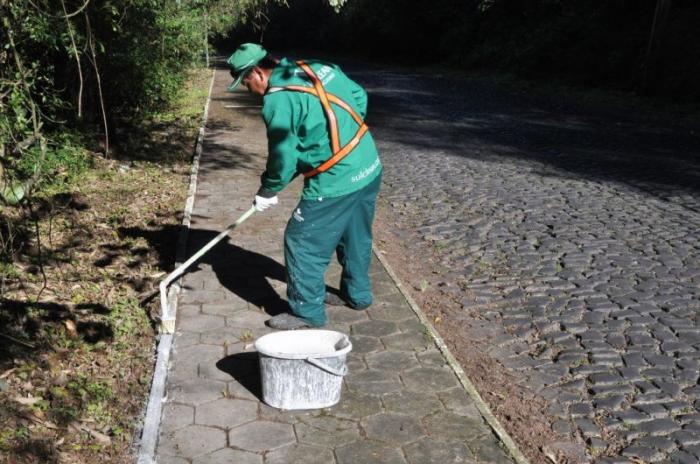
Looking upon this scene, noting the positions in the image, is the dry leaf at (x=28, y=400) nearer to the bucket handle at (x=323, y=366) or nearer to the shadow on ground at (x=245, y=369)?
the shadow on ground at (x=245, y=369)

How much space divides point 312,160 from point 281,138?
305 millimetres

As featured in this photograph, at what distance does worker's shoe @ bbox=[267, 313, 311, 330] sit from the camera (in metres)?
5.42

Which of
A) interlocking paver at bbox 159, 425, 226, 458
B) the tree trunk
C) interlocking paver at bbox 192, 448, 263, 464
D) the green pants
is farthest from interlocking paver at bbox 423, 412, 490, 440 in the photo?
the tree trunk

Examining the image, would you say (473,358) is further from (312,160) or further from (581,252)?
(581,252)

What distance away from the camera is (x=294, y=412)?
4.40m

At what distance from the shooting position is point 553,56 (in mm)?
27969

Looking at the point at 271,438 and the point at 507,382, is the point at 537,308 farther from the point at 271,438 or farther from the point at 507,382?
the point at 271,438

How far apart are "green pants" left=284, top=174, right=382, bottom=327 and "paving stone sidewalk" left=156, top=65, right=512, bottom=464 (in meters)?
0.40

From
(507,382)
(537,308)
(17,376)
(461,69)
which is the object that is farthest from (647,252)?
(461,69)

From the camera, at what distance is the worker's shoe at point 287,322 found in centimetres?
542

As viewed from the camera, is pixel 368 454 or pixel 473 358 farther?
pixel 473 358

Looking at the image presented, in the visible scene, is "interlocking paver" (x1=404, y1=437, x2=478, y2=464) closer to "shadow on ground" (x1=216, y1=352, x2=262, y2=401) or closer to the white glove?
"shadow on ground" (x1=216, y1=352, x2=262, y2=401)

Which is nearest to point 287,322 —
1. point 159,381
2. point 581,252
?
point 159,381

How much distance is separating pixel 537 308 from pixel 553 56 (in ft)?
77.6
